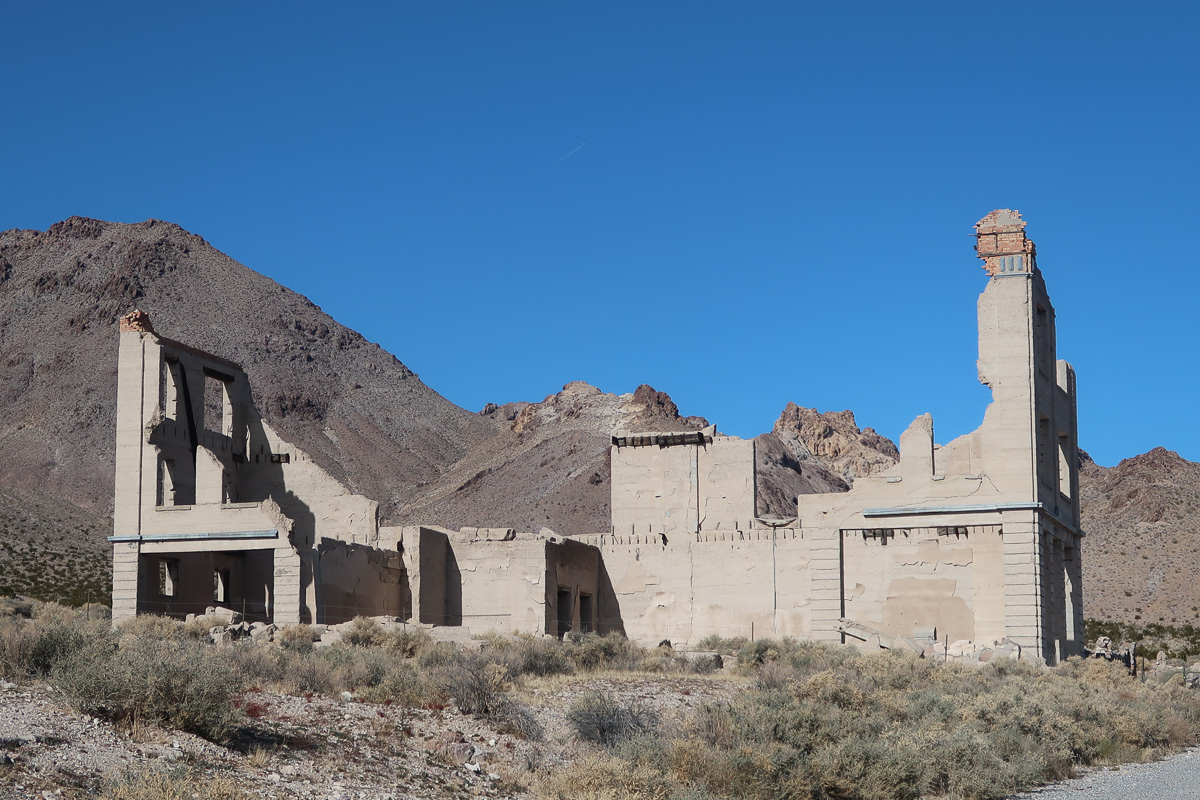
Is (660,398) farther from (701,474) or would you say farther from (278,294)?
(701,474)

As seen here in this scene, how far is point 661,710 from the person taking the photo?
18.8 m

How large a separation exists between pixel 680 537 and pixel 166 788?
2715 centimetres

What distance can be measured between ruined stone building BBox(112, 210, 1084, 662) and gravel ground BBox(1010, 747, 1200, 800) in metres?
13.5

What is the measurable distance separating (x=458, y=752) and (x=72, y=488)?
81.5 m

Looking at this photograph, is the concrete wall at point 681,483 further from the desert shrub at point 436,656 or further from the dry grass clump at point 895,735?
the desert shrub at point 436,656

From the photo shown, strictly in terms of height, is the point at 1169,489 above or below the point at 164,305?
below

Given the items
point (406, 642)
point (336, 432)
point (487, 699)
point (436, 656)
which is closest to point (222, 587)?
point (406, 642)

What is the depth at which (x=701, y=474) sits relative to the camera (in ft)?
121

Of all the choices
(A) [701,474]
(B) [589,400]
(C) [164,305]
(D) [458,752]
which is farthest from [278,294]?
(D) [458,752]

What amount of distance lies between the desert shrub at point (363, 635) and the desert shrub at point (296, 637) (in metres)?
0.66

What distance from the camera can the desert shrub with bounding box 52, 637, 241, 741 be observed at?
40.6 ft

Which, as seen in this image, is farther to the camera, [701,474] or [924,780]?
[701,474]

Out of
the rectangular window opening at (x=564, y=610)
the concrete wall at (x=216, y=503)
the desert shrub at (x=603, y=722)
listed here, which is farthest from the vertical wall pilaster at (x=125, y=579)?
the desert shrub at (x=603, y=722)

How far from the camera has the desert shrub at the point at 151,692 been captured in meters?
12.4
